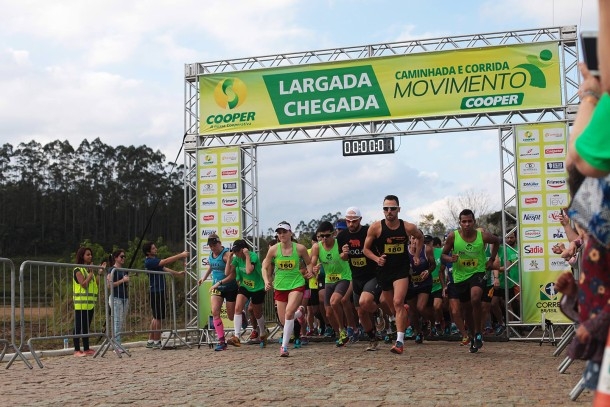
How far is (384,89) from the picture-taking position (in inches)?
699

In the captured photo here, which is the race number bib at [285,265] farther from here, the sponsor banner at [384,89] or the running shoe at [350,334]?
the sponsor banner at [384,89]

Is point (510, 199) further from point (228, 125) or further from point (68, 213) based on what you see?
point (68, 213)

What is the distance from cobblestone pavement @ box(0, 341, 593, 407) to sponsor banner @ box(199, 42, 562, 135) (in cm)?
543

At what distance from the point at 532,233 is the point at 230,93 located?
23.4ft

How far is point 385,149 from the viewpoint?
57.4 feet

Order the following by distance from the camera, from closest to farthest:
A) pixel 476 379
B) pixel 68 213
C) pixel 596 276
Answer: pixel 596 276 → pixel 476 379 → pixel 68 213

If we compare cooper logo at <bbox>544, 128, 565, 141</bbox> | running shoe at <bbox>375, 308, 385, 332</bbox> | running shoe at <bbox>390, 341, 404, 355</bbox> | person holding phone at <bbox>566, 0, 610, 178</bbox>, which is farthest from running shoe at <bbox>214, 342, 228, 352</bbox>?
person holding phone at <bbox>566, 0, 610, 178</bbox>

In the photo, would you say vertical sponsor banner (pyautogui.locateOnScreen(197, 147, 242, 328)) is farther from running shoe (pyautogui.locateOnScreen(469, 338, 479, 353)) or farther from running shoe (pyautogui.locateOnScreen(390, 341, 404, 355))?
running shoe (pyautogui.locateOnScreen(469, 338, 479, 353))

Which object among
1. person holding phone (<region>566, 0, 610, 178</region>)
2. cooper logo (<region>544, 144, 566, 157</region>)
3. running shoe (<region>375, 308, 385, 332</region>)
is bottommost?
running shoe (<region>375, 308, 385, 332</region>)

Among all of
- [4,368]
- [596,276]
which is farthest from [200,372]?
[596,276]

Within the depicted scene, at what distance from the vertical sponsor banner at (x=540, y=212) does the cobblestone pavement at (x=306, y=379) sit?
280 cm

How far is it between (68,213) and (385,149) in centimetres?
6621

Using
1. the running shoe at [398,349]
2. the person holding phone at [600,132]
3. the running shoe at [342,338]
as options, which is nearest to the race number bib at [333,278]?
the running shoe at [342,338]

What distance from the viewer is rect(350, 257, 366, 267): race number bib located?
13873mm
